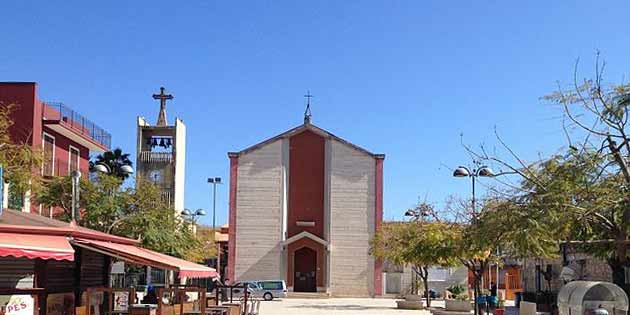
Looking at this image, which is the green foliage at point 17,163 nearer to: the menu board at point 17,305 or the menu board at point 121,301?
the menu board at point 121,301

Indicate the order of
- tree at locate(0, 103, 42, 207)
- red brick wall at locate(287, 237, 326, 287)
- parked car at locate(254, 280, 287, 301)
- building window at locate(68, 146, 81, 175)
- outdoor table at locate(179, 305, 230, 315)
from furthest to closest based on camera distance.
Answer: red brick wall at locate(287, 237, 326, 287) < parked car at locate(254, 280, 287, 301) < building window at locate(68, 146, 81, 175) < tree at locate(0, 103, 42, 207) < outdoor table at locate(179, 305, 230, 315)

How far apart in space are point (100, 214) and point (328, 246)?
29866mm

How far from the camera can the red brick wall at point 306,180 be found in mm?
66250

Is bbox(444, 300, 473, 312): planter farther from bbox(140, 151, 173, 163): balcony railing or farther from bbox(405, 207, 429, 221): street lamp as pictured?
bbox(140, 151, 173, 163): balcony railing

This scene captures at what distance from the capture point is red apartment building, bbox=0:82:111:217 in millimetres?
41250

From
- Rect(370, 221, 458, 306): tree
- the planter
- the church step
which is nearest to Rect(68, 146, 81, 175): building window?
Rect(370, 221, 458, 306): tree

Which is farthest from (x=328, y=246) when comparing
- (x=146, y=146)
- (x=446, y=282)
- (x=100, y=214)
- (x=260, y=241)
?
(x=100, y=214)

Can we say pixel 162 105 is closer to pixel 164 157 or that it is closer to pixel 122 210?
pixel 164 157

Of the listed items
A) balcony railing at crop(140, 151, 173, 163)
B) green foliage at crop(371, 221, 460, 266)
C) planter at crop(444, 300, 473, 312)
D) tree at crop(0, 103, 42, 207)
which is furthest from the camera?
balcony railing at crop(140, 151, 173, 163)

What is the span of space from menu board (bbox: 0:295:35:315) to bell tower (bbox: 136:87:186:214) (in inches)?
2001

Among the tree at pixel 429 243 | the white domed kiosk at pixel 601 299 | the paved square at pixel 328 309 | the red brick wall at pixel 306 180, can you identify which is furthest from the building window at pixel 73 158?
the white domed kiosk at pixel 601 299

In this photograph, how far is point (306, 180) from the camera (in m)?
66.8

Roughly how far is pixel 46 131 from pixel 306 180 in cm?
2710

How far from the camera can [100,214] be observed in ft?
122
